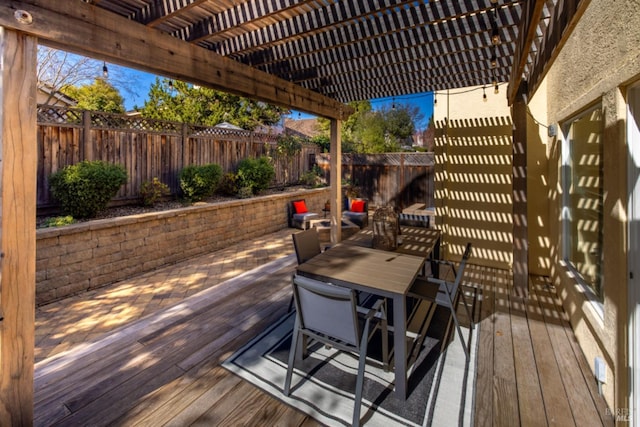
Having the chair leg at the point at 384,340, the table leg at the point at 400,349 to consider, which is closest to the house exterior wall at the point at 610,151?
the table leg at the point at 400,349

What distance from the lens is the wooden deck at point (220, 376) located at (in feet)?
6.68

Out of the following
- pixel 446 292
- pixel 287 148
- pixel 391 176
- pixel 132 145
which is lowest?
pixel 446 292

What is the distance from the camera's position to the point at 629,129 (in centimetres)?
191

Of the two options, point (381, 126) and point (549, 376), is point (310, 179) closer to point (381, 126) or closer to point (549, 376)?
point (381, 126)

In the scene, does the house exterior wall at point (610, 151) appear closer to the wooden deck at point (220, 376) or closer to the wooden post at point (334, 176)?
the wooden deck at point (220, 376)

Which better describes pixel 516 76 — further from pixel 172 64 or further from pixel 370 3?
pixel 172 64

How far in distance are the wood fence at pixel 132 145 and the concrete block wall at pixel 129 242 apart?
Result: 1.10m

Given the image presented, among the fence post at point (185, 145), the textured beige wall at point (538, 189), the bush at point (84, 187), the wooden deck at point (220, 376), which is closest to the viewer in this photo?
the wooden deck at point (220, 376)

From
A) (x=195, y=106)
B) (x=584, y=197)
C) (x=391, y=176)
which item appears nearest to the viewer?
(x=584, y=197)

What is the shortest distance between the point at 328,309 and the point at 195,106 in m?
13.0

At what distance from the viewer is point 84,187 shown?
4.77 meters

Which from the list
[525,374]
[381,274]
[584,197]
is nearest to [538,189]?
[584,197]

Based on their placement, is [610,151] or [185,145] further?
[185,145]

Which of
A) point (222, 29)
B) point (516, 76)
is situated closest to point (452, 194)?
point (516, 76)
